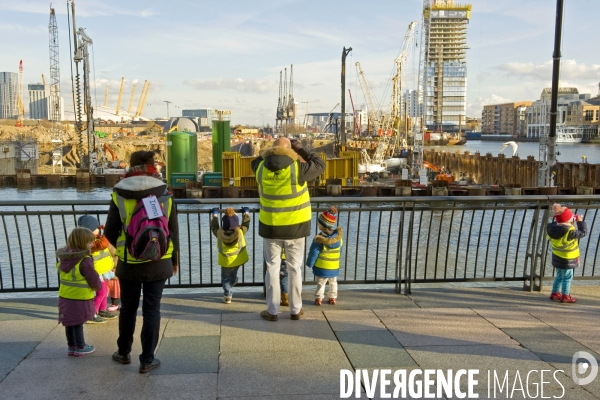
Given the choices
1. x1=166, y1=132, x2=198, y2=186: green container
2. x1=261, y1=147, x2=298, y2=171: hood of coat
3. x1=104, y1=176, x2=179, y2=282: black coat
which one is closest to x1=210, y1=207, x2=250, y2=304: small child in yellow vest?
x1=261, y1=147, x2=298, y2=171: hood of coat

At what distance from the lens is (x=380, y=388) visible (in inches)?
173

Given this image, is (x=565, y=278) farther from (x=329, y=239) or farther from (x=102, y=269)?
(x=102, y=269)

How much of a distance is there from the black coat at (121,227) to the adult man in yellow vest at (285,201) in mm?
1266

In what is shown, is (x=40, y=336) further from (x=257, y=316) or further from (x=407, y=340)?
(x=407, y=340)

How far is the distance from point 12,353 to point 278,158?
9.56 ft

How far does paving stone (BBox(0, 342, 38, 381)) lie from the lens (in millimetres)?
4797

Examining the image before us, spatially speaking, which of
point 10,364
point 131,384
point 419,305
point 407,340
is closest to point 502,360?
point 407,340

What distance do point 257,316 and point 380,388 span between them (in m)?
2.10

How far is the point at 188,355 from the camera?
505cm

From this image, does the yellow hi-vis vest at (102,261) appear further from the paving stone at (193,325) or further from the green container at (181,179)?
the green container at (181,179)

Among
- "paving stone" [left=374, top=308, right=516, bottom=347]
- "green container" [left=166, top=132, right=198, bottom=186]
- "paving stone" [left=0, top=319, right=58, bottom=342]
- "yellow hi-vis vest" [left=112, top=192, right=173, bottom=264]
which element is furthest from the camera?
"green container" [left=166, top=132, right=198, bottom=186]

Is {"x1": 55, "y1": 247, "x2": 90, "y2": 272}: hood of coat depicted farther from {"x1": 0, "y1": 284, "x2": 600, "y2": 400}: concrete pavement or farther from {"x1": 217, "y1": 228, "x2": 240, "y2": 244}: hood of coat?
{"x1": 217, "y1": 228, "x2": 240, "y2": 244}: hood of coat

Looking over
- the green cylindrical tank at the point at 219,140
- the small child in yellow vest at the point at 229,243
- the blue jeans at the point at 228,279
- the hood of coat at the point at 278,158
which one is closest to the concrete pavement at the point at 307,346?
the blue jeans at the point at 228,279

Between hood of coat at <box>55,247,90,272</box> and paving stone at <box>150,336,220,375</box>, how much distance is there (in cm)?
105
